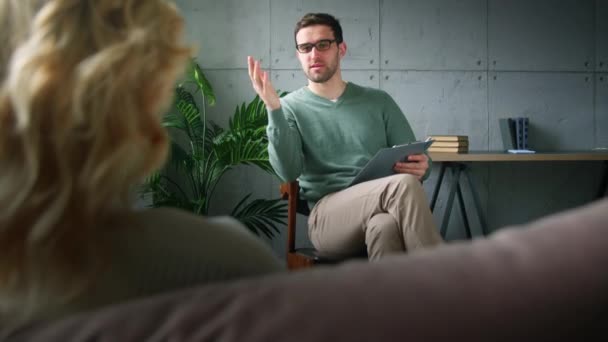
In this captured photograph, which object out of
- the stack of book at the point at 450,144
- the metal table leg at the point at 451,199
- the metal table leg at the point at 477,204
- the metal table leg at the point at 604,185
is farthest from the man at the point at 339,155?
the metal table leg at the point at 604,185

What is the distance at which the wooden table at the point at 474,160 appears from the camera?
4.30 m

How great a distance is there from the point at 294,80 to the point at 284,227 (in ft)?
3.59

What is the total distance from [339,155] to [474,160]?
1.48 meters

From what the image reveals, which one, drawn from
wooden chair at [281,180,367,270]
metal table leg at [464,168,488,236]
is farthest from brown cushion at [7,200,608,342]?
metal table leg at [464,168,488,236]

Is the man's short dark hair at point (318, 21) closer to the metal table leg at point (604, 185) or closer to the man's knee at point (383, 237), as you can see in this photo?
the man's knee at point (383, 237)

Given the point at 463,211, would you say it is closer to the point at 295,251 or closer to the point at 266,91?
the point at 295,251

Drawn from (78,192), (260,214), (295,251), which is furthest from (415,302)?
(260,214)

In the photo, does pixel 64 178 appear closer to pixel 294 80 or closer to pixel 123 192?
pixel 123 192

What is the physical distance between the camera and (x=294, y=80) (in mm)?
5035

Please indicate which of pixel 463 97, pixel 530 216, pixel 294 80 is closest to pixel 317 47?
pixel 294 80

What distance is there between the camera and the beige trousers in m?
2.55

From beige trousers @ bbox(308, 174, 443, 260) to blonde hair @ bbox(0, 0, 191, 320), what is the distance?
203 cm

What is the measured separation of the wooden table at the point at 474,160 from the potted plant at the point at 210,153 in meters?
1.13

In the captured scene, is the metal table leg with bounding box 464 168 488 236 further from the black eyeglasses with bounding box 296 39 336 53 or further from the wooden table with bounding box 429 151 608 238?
the black eyeglasses with bounding box 296 39 336 53
